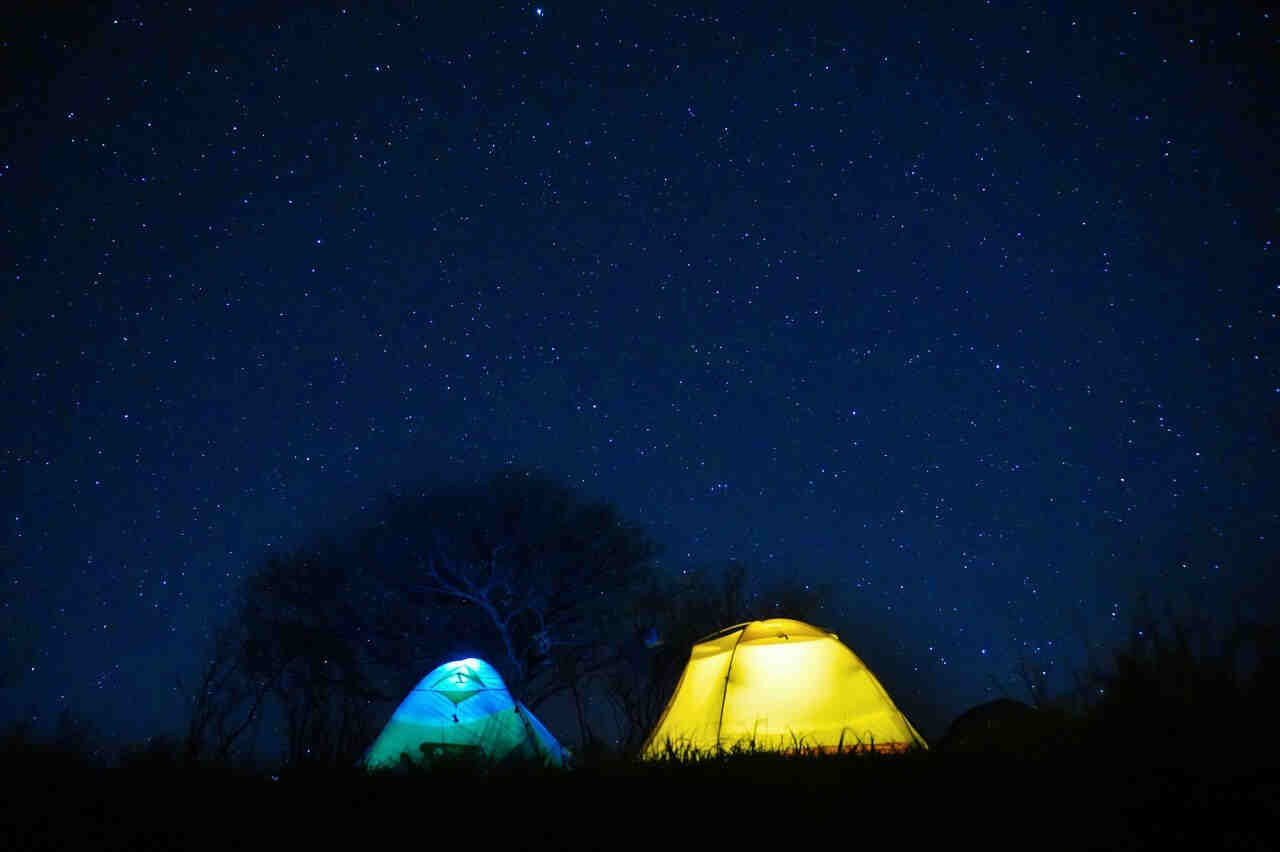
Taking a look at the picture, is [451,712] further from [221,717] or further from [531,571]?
[531,571]

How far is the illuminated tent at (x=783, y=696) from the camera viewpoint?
306 inches

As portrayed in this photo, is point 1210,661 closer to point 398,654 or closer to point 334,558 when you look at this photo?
point 398,654

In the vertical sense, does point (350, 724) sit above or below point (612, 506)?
below

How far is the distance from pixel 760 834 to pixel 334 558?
1939cm

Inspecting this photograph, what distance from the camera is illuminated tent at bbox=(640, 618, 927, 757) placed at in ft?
25.5

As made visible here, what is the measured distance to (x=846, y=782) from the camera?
8.62 ft

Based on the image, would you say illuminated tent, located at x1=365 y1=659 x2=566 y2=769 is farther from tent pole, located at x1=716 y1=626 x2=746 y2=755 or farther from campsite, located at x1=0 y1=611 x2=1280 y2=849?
campsite, located at x1=0 y1=611 x2=1280 y2=849

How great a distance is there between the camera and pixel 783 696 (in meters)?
7.98

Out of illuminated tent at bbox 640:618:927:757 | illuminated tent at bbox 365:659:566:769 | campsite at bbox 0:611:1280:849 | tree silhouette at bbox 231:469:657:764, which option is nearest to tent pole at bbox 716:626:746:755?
illuminated tent at bbox 640:618:927:757

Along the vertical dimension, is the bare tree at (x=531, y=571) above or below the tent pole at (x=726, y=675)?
above

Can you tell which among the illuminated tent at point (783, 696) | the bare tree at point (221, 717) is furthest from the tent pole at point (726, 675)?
the bare tree at point (221, 717)

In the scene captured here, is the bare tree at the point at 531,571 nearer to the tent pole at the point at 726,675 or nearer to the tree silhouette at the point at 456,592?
Answer: the tree silhouette at the point at 456,592

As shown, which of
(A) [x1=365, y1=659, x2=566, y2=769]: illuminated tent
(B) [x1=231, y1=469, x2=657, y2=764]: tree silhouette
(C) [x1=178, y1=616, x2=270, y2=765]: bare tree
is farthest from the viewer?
(B) [x1=231, y1=469, x2=657, y2=764]: tree silhouette

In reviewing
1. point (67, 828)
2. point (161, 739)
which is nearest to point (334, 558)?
point (161, 739)
